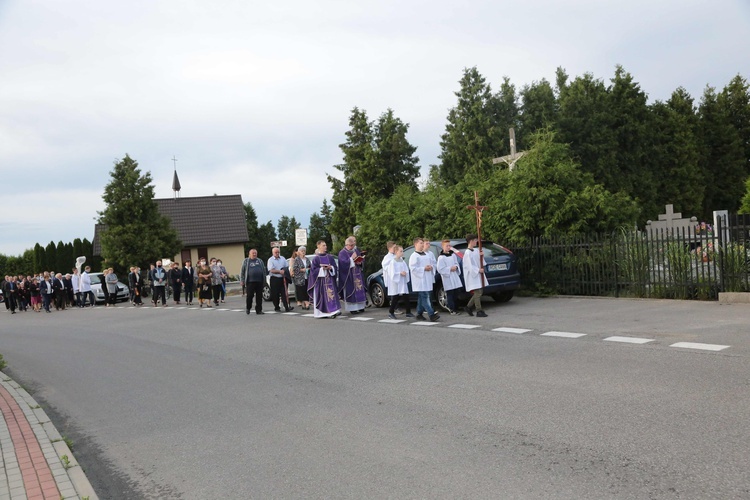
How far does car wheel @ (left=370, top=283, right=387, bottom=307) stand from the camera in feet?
57.3

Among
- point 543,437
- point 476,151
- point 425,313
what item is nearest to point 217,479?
point 543,437

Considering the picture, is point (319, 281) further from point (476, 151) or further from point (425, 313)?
point (476, 151)

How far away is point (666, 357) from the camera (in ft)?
26.3

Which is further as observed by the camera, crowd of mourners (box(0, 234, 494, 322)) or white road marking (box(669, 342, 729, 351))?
crowd of mourners (box(0, 234, 494, 322))

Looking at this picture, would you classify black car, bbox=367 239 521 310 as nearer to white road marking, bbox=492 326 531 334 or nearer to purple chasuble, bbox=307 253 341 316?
purple chasuble, bbox=307 253 341 316

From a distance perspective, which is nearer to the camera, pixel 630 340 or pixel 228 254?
pixel 630 340

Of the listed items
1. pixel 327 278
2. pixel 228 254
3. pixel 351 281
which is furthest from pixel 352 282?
pixel 228 254

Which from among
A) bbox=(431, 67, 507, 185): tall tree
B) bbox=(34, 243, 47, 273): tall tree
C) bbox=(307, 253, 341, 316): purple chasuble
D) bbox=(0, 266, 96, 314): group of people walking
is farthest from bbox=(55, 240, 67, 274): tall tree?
bbox=(307, 253, 341, 316): purple chasuble

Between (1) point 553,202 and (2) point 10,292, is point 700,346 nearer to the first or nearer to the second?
(1) point 553,202

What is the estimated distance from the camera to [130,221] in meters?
43.0

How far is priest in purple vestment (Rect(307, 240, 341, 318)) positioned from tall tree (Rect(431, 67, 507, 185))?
3568 centimetres

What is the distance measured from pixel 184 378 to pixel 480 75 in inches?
1898

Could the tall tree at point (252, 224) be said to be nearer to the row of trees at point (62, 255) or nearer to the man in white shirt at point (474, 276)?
the row of trees at point (62, 255)

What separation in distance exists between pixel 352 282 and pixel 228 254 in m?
46.8
